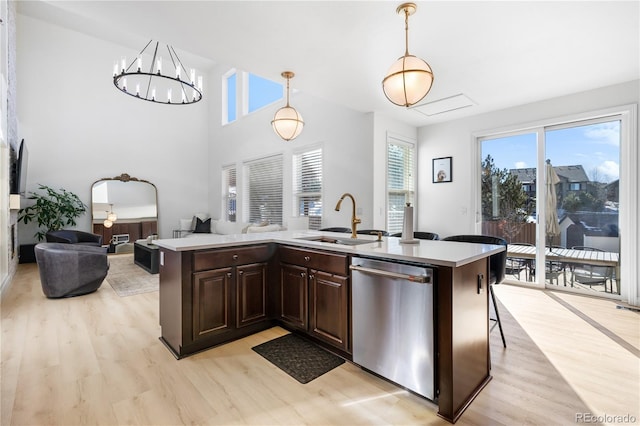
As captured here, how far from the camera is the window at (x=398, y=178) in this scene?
5.10 meters

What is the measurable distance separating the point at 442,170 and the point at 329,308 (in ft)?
12.5

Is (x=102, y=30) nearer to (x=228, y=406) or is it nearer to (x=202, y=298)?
(x=202, y=298)

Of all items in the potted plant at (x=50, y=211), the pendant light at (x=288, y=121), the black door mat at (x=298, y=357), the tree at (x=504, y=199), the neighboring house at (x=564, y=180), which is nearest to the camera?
the black door mat at (x=298, y=357)

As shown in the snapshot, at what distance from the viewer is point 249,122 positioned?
7289 millimetres

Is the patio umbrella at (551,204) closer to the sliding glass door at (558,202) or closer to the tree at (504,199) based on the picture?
the sliding glass door at (558,202)

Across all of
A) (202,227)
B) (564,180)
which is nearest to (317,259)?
(564,180)

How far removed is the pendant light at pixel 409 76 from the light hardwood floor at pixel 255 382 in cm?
215

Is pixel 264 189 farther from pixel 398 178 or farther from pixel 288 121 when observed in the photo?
pixel 288 121

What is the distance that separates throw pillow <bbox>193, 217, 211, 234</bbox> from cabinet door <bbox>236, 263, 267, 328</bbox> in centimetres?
593

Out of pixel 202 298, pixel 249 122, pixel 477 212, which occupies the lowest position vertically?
pixel 202 298

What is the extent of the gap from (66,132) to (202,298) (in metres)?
7.10

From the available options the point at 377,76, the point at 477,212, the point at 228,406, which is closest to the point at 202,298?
the point at 228,406

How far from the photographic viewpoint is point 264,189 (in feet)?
22.9

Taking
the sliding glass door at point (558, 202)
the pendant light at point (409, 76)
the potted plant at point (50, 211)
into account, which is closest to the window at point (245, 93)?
the potted plant at point (50, 211)
